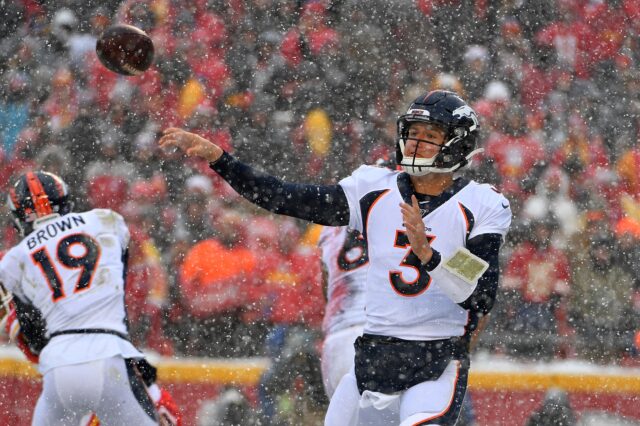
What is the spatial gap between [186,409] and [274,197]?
10.5 feet

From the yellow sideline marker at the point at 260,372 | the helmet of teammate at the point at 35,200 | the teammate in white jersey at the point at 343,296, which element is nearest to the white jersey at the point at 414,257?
the teammate in white jersey at the point at 343,296

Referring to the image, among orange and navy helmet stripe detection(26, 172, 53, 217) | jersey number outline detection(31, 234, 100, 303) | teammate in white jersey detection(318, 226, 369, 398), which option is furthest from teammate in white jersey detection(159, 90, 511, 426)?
teammate in white jersey detection(318, 226, 369, 398)

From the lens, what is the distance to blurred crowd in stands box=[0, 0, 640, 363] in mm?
6848

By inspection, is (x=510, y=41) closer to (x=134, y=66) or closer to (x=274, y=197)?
(x=134, y=66)

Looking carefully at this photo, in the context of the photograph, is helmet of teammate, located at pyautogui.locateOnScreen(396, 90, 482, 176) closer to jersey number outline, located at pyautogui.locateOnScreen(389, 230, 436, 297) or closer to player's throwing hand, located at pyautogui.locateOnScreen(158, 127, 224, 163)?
jersey number outline, located at pyautogui.locateOnScreen(389, 230, 436, 297)

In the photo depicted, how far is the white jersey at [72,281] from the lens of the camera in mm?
4262

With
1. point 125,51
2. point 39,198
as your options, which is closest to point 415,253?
point 39,198

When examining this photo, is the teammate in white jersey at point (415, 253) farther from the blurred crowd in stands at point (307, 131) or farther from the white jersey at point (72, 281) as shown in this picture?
the blurred crowd in stands at point (307, 131)

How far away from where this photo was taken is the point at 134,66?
4.83 meters

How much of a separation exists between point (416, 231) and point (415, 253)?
0.29 feet

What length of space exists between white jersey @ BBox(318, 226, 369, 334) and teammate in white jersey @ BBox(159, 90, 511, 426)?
1.38m

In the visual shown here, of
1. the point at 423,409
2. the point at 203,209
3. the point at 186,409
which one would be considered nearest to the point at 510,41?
the point at 203,209

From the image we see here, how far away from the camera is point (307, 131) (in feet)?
24.9

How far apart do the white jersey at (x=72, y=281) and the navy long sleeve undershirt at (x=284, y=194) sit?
1.17 meters
